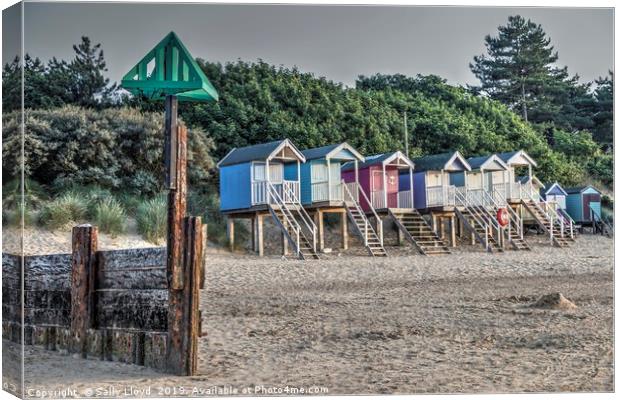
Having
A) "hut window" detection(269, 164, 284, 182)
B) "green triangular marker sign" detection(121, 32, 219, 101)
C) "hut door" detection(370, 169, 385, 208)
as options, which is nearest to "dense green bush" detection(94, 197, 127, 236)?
"hut window" detection(269, 164, 284, 182)

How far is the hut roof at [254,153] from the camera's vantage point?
20.9 meters

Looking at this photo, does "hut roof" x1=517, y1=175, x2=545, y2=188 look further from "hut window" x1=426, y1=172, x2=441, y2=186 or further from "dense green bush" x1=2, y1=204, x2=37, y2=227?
"dense green bush" x1=2, y1=204, x2=37, y2=227

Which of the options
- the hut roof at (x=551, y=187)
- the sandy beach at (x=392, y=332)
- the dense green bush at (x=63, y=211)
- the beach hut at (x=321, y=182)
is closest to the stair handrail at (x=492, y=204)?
the sandy beach at (x=392, y=332)

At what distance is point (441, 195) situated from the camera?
26.3 meters

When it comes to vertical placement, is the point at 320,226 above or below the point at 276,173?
below

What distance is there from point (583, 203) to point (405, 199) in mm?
13111

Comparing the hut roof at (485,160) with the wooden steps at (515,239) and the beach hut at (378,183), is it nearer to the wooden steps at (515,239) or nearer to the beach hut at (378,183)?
the wooden steps at (515,239)

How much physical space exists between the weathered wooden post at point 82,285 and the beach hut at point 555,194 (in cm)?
860

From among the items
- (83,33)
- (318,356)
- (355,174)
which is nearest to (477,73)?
(318,356)

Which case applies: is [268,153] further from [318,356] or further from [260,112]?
[318,356]

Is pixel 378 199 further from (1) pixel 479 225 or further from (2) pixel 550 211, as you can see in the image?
(2) pixel 550 211

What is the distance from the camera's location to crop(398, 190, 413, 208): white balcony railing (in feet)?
88.5

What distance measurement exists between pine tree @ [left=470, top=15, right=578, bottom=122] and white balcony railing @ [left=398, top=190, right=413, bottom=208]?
Result: 13383mm

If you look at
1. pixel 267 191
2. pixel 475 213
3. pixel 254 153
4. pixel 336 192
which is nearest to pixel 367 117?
pixel 254 153
